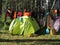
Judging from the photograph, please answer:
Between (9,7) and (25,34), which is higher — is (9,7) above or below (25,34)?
above

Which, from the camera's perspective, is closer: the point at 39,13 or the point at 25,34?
the point at 25,34

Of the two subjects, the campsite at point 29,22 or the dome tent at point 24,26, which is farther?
the dome tent at point 24,26

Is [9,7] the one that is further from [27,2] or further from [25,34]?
[25,34]

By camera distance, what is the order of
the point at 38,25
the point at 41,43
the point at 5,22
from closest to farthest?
the point at 41,43
the point at 38,25
the point at 5,22

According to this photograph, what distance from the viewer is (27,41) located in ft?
19.4

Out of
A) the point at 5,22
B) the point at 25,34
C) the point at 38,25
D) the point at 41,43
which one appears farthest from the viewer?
the point at 5,22

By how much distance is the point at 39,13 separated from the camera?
7609 mm

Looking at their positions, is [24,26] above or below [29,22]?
below

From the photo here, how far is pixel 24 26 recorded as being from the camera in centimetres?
675

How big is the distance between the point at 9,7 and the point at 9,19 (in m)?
0.47

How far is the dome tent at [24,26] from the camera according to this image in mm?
6664

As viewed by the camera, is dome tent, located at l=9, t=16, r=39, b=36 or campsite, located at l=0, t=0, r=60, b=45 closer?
campsite, located at l=0, t=0, r=60, b=45

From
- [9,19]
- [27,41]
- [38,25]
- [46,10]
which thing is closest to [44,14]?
[46,10]

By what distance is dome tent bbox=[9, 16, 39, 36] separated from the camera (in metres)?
6.66
